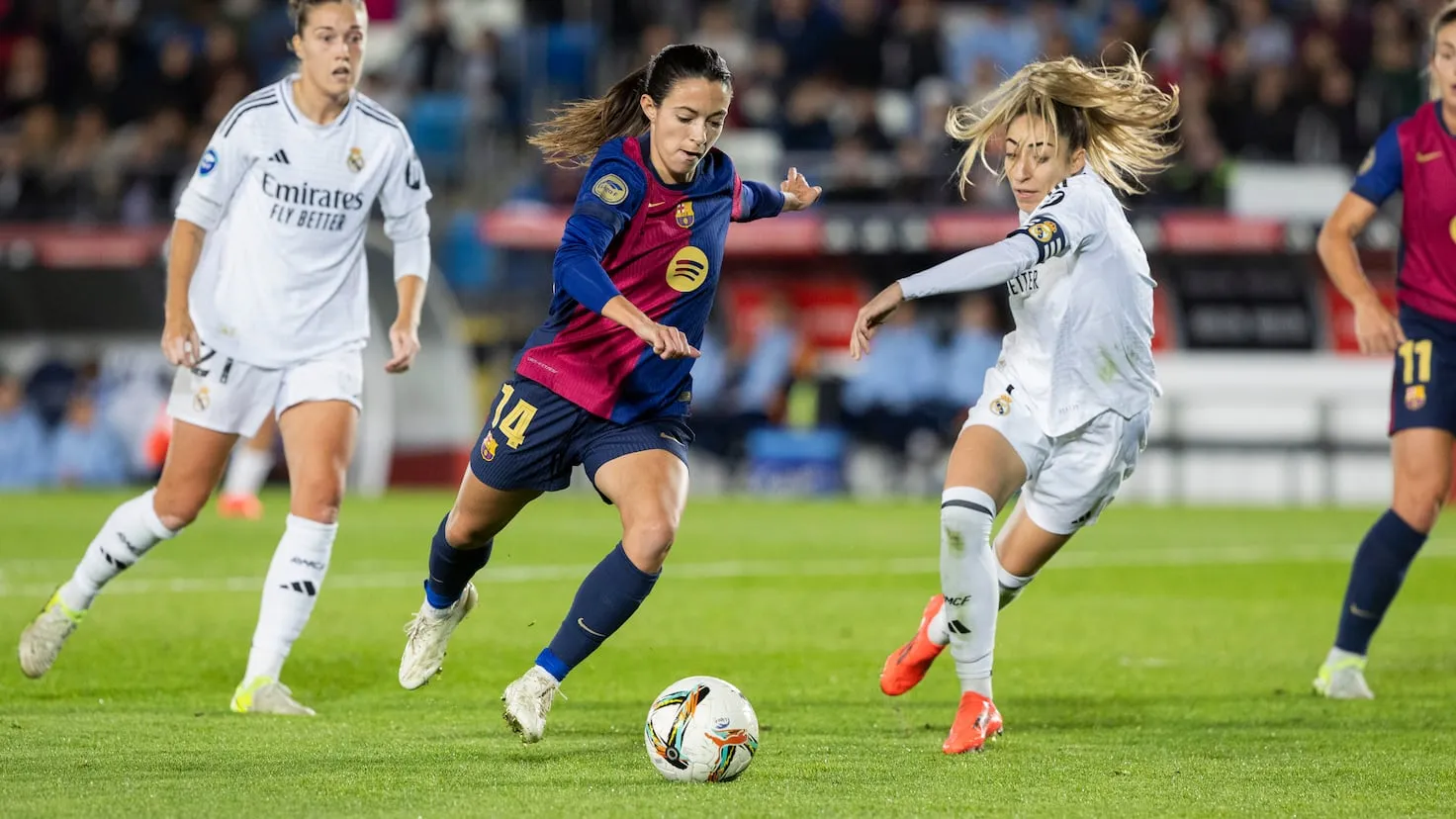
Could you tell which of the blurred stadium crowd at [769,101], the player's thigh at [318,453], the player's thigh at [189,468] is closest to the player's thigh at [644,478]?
the player's thigh at [318,453]

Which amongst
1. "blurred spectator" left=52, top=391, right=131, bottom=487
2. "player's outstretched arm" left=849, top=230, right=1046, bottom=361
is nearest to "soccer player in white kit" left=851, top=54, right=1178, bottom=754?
"player's outstretched arm" left=849, top=230, right=1046, bottom=361

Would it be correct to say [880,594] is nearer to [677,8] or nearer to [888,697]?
[888,697]

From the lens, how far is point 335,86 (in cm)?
663

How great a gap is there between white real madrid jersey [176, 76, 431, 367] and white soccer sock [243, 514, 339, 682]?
0.62m

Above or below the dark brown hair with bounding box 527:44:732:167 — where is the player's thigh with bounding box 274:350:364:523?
below

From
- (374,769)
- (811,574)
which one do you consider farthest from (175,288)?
(811,574)

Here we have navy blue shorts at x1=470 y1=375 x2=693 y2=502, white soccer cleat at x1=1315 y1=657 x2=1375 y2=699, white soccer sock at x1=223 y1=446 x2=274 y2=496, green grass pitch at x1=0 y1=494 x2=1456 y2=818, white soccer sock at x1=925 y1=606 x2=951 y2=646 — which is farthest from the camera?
white soccer sock at x1=223 y1=446 x2=274 y2=496

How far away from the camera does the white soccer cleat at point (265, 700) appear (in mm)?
6375

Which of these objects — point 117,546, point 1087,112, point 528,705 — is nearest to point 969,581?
point 528,705

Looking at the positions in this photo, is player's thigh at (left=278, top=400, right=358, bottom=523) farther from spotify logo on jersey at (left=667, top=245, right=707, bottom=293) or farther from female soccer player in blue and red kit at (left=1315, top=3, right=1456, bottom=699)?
female soccer player in blue and red kit at (left=1315, top=3, right=1456, bottom=699)

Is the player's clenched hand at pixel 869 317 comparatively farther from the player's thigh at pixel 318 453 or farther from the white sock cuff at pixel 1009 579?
the player's thigh at pixel 318 453

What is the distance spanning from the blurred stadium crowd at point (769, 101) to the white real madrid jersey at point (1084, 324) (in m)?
13.7

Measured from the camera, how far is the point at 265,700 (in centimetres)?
640

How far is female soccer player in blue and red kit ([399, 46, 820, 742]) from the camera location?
5.74 m
